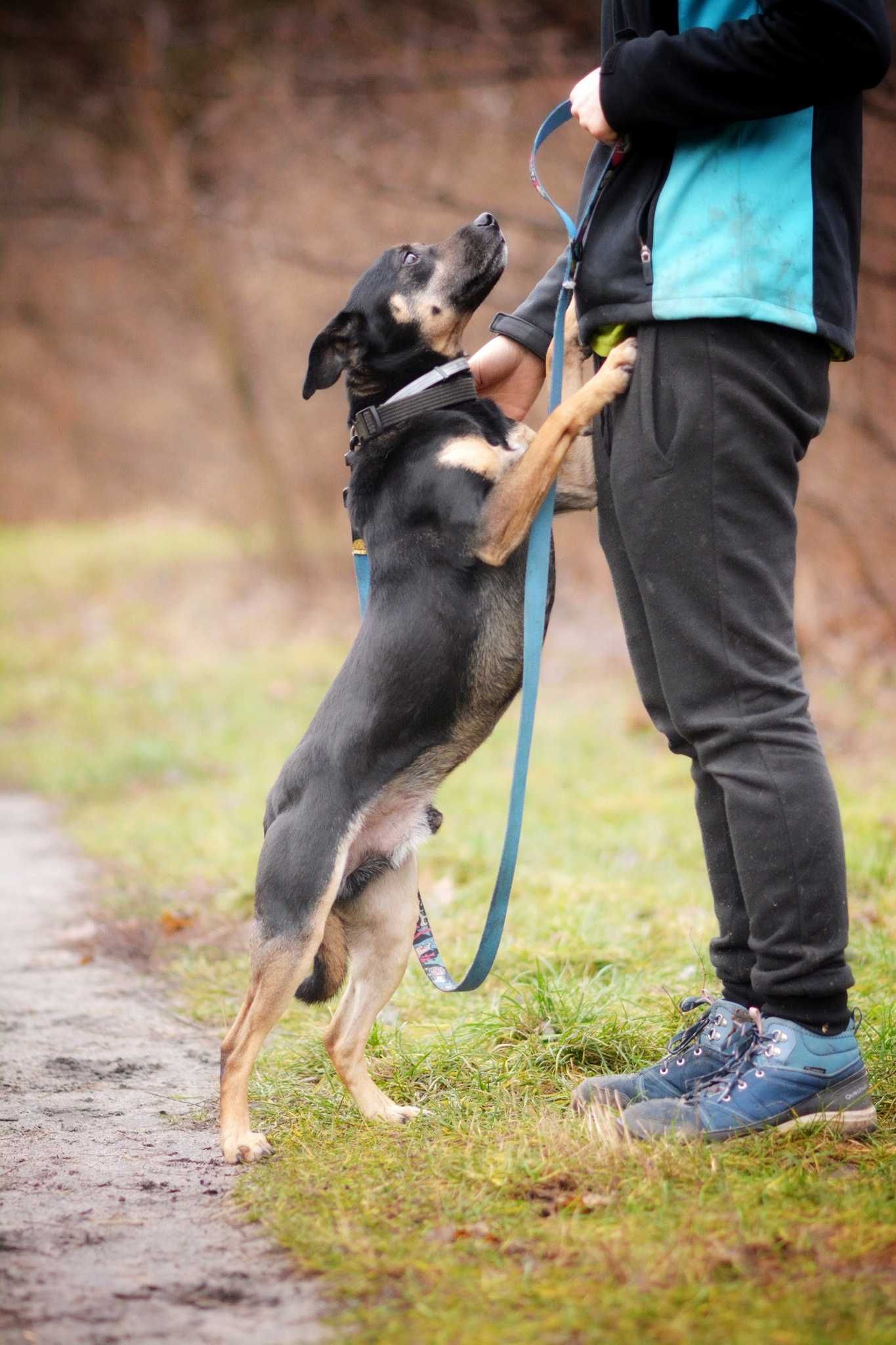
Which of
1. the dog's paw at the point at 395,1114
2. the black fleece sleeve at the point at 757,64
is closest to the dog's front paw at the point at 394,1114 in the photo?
the dog's paw at the point at 395,1114

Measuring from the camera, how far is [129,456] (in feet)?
65.2

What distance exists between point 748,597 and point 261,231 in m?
12.1

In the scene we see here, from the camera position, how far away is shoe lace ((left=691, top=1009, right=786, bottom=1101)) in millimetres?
2377

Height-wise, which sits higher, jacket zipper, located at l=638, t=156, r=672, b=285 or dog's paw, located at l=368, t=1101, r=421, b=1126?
jacket zipper, located at l=638, t=156, r=672, b=285

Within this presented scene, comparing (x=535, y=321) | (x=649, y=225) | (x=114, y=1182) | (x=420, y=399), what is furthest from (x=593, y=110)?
(x=114, y=1182)

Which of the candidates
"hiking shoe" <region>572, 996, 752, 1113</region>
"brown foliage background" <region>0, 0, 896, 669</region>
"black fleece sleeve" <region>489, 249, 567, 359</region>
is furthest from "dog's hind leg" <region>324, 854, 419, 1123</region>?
"brown foliage background" <region>0, 0, 896, 669</region>

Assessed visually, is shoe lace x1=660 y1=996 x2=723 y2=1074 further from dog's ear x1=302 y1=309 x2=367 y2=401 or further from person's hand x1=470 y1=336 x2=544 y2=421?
dog's ear x1=302 y1=309 x2=367 y2=401

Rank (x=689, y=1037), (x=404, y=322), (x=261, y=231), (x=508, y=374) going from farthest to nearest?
(x=261, y=231), (x=404, y=322), (x=508, y=374), (x=689, y=1037)

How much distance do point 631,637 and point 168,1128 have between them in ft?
4.97

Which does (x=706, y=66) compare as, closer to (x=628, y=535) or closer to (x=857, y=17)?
(x=857, y=17)

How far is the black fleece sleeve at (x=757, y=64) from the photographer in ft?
7.00

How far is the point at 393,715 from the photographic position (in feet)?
9.23

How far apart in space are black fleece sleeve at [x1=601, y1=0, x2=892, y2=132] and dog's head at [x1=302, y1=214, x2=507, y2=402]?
1.11m

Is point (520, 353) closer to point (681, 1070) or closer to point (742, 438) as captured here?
point (742, 438)
